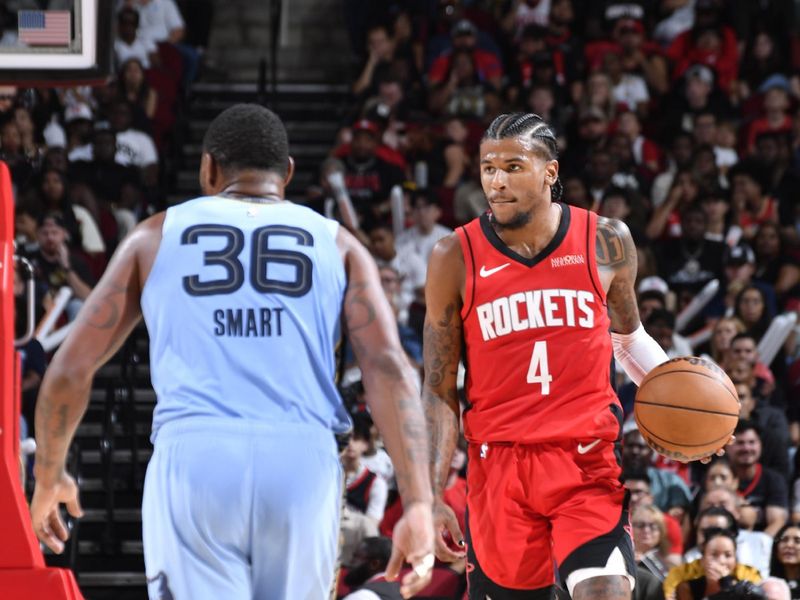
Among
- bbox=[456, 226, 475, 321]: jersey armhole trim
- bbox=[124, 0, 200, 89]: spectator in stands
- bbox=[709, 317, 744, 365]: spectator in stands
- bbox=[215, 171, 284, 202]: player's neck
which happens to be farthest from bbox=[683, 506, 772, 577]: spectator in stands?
bbox=[124, 0, 200, 89]: spectator in stands

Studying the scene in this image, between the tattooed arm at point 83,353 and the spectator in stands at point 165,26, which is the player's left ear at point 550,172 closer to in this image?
the tattooed arm at point 83,353

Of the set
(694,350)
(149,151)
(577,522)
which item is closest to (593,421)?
(577,522)

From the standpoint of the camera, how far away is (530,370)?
5234 millimetres

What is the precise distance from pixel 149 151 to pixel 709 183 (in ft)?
16.5

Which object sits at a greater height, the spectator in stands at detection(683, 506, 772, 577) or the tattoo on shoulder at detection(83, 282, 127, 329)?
the tattoo on shoulder at detection(83, 282, 127, 329)

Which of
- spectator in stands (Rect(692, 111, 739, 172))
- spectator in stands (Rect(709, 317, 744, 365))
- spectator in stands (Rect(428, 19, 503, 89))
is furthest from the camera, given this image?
spectator in stands (Rect(428, 19, 503, 89))

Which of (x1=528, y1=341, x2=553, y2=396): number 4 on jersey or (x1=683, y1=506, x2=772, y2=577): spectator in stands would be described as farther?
(x1=683, y1=506, x2=772, y2=577): spectator in stands

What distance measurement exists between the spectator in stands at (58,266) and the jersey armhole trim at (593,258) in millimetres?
5844

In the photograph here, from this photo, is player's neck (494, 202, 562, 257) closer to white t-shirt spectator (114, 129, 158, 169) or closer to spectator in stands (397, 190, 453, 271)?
spectator in stands (397, 190, 453, 271)

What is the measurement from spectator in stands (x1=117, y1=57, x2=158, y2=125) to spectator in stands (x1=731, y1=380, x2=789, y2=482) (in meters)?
6.21

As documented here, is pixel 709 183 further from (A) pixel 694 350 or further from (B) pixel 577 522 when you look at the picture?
(B) pixel 577 522

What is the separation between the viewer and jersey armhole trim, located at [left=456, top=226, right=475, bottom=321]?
17.6 feet

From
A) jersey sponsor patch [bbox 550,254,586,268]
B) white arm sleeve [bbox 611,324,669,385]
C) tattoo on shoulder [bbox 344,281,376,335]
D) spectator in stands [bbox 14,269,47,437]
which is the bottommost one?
spectator in stands [bbox 14,269,47,437]

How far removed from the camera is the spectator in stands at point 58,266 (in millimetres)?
10562
